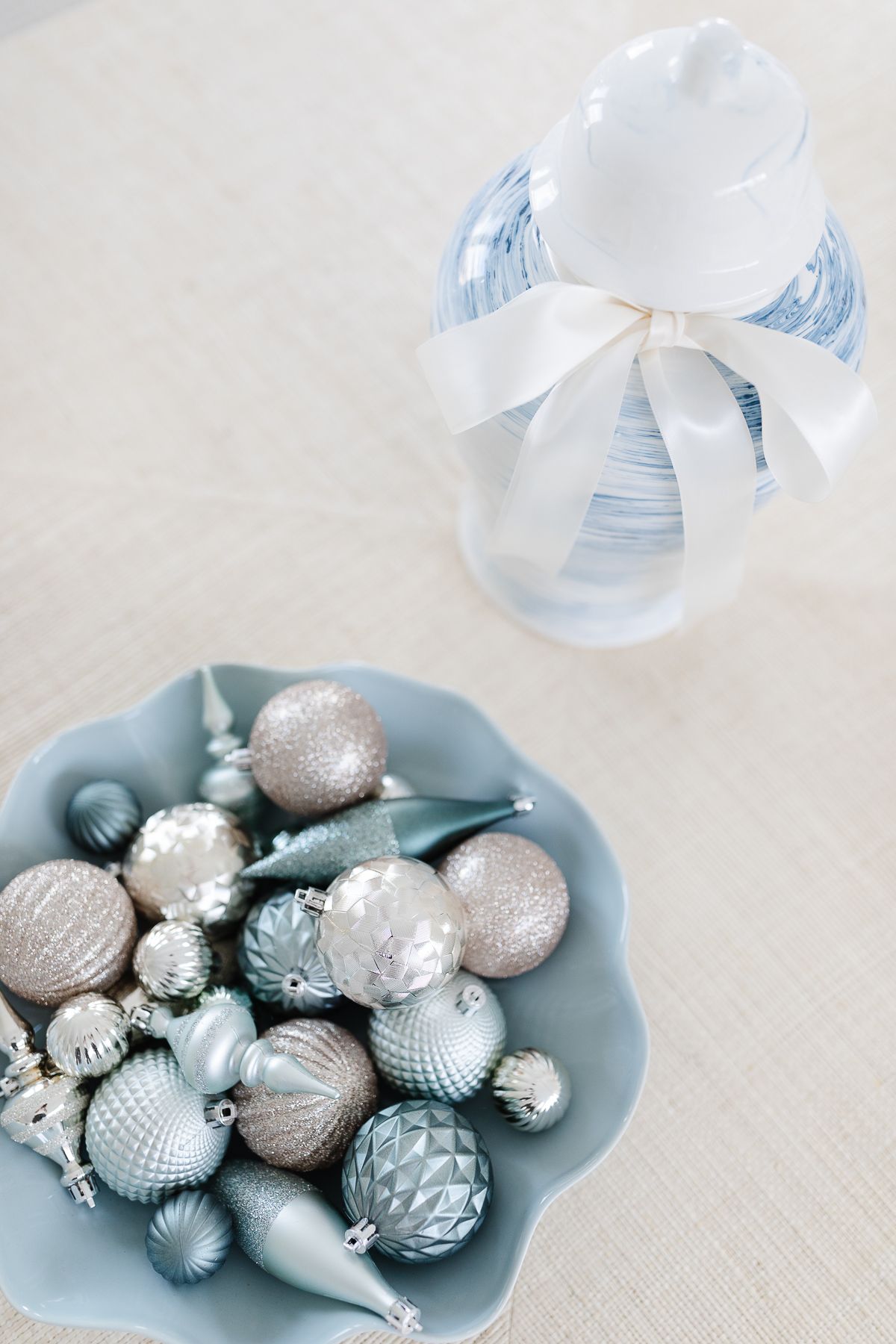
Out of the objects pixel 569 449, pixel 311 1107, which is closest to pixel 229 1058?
pixel 311 1107

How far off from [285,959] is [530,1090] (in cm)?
11

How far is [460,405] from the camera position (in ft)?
1.41

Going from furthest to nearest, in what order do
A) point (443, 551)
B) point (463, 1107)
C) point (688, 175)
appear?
point (443, 551) < point (463, 1107) < point (688, 175)

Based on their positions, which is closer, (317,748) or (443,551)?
(317,748)

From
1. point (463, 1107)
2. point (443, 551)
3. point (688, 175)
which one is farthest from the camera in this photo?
point (443, 551)

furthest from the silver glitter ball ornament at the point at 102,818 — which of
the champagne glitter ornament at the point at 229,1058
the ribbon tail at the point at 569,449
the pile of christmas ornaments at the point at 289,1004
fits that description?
the ribbon tail at the point at 569,449

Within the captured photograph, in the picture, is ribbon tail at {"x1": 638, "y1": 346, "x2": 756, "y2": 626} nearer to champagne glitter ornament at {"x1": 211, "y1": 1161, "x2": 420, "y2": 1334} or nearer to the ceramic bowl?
the ceramic bowl

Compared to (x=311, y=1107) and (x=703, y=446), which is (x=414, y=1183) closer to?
(x=311, y=1107)

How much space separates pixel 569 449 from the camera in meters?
0.43

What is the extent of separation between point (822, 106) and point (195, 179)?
42 cm

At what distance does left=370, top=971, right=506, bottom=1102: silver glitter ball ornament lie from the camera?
43 cm

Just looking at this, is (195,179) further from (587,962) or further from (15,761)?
(587,962)

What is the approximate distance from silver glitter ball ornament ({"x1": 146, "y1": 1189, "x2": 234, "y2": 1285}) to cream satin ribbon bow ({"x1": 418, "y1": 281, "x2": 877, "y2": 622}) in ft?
1.00

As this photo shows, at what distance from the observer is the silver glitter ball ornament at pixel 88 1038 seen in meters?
0.41
